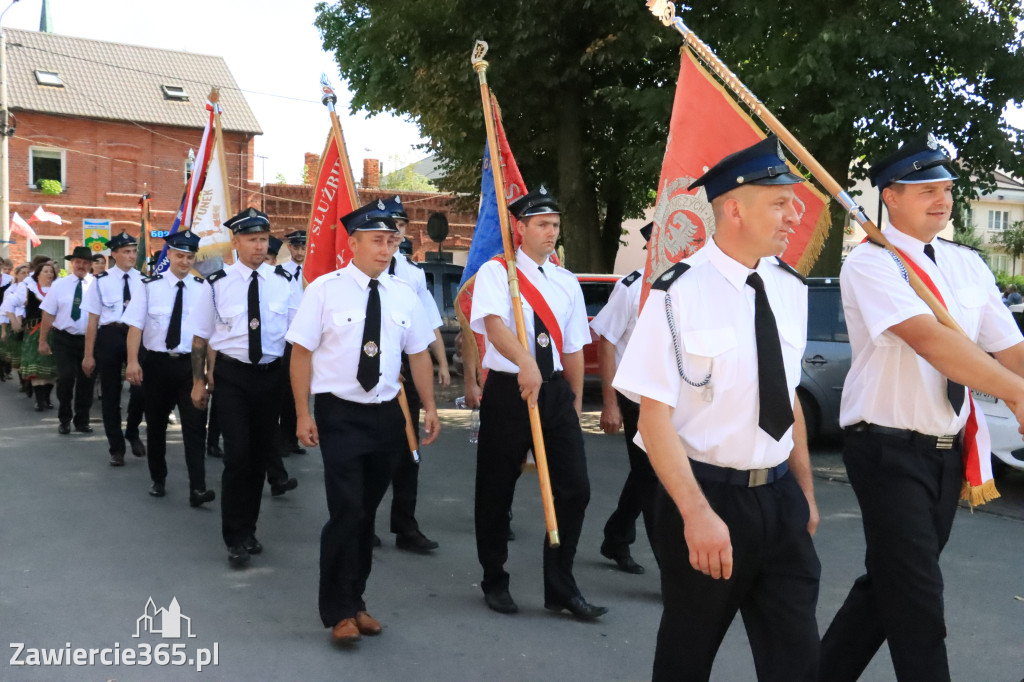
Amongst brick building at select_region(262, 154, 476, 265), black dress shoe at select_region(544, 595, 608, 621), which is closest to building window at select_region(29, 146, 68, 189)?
brick building at select_region(262, 154, 476, 265)

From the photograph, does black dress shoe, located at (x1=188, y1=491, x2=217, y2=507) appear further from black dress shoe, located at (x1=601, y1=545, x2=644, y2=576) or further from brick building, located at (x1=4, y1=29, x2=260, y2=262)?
brick building, located at (x1=4, y1=29, x2=260, y2=262)

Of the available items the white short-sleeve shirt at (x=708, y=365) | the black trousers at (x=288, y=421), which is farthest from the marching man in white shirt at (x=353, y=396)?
the black trousers at (x=288, y=421)

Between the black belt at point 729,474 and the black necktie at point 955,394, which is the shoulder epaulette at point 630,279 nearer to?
the black necktie at point 955,394

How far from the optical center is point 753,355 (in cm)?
303

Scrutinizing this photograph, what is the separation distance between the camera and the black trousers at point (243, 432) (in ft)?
20.9

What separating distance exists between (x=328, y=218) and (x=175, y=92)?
130 ft

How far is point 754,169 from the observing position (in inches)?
120

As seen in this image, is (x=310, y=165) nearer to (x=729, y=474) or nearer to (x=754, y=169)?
(x=754, y=169)

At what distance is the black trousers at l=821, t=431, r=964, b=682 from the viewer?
3521 mm

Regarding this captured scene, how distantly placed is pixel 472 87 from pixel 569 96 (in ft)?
5.54

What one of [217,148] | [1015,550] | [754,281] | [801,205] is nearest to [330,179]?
[217,148]

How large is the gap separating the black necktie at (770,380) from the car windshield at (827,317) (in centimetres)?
756

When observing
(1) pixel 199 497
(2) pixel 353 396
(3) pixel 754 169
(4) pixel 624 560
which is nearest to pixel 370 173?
(1) pixel 199 497

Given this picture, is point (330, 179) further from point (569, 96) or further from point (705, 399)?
point (569, 96)
